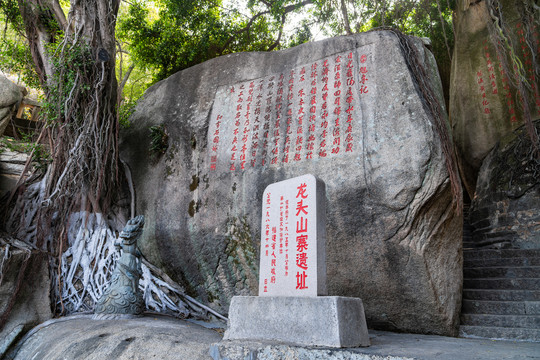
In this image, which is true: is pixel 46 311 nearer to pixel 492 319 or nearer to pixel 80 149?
pixel 80 149

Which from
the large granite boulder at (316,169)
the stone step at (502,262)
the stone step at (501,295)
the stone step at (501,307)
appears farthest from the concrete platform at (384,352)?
the stone step at (502,262)

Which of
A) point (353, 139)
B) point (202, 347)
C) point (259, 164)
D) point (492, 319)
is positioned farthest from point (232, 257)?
point (492, 319)

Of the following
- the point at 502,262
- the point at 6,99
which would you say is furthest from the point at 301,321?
the point at 6,99

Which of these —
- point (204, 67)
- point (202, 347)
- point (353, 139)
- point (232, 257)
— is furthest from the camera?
point (204, 67)

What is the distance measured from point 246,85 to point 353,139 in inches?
71.0

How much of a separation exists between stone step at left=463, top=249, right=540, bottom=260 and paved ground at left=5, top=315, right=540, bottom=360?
80.3 inches

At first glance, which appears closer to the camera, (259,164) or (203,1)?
(259,164)

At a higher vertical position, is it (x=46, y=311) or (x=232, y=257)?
(x=232, y=257)

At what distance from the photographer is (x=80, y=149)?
4797 millimetres

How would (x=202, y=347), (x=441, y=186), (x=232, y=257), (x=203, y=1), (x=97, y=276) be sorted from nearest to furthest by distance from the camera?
(x=202, y=347) < (x=441, y=186) < (x=232, y=257) < (x=97, y=276) < (x=203, y=1)

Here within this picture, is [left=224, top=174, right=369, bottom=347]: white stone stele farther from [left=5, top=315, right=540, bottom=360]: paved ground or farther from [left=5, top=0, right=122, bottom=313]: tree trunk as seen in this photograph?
[left=5, top=0, right=122, bottom=313]: tree trunk

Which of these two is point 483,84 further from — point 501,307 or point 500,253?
point 501,307

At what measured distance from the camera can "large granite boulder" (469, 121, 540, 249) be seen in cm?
530

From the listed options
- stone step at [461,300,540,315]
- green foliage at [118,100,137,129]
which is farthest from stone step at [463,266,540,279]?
green foliage at [118,100,137,129]
